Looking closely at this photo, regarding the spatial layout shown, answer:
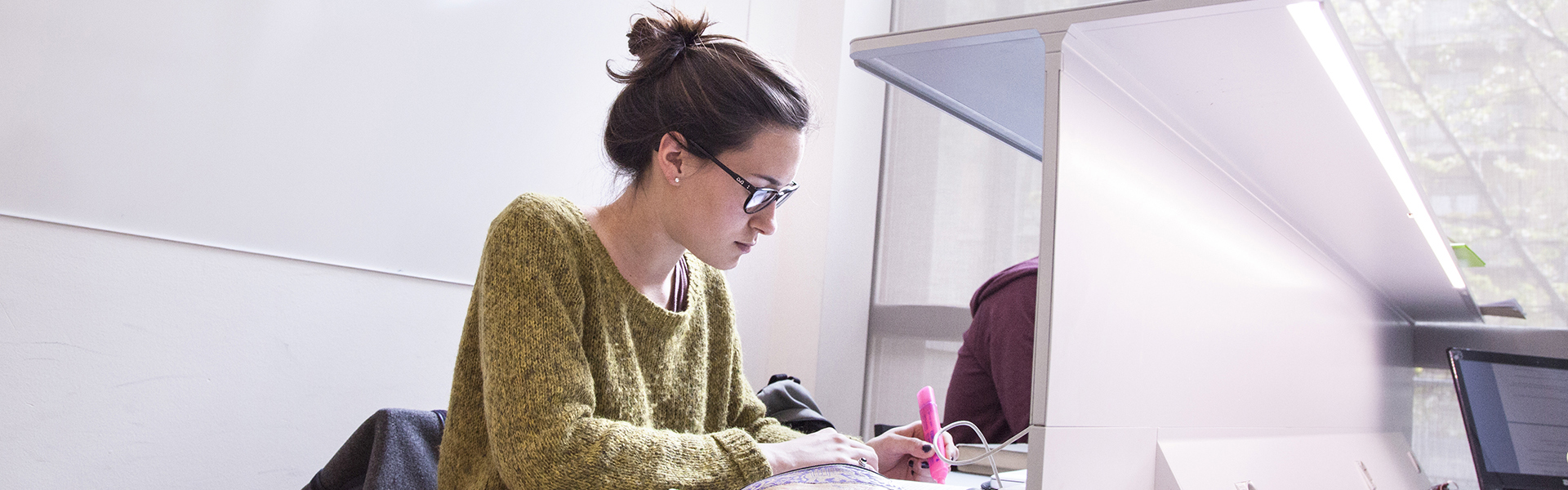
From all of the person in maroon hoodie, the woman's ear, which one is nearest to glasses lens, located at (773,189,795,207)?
the woman's ear

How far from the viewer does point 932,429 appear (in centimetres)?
119

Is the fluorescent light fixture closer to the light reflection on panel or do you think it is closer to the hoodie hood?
the light reflection on panel

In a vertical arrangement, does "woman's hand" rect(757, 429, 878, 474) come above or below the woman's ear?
below

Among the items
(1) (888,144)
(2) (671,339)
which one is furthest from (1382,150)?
(1) (888,144)

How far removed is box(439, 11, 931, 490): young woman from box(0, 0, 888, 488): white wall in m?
0.25

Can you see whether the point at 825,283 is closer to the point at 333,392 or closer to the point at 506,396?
the point at 333,392

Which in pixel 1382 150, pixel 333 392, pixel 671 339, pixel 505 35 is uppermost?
pixel 505 35

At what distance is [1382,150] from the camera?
100cm

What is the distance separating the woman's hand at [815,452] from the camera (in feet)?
3.32

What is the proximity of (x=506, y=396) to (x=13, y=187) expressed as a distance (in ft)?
2.52

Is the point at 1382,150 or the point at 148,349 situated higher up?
the point at 1382,150

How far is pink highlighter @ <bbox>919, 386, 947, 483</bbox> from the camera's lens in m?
1.17

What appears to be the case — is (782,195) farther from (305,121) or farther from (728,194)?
(305,121)

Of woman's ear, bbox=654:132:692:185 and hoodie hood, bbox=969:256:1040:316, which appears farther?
hoodie hood, bbox=969:256:1040:316
